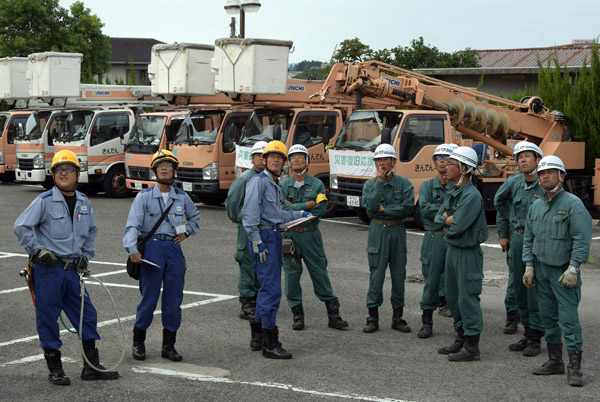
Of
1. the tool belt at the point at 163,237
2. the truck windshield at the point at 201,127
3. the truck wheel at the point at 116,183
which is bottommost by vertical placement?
the truck wheel at the point at 116,183

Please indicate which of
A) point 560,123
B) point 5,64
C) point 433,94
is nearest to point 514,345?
point 433,94

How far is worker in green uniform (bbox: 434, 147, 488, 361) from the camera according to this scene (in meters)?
7.97

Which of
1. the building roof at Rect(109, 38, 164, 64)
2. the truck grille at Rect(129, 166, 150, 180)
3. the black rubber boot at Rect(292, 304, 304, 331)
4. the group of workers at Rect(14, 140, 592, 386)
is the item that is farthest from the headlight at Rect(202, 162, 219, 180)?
the building roof at Rect(109, 38, 164, 64)

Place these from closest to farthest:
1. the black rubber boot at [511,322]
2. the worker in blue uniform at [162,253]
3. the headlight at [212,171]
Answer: the worker in blue uniform at [162,253] → the black rubber boot at [511,322] → the headlight at [212,171]

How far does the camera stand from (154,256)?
305 inches

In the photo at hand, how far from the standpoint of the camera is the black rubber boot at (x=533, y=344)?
809 centimetres

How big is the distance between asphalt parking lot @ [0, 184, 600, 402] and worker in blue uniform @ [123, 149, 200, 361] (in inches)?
11.4

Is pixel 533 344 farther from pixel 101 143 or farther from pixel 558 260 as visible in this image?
pixel 101 143

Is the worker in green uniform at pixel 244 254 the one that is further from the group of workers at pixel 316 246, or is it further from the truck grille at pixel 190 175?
the truck grille at pixel 190 175

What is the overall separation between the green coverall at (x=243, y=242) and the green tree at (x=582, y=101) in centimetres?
1252

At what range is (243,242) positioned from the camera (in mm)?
9539

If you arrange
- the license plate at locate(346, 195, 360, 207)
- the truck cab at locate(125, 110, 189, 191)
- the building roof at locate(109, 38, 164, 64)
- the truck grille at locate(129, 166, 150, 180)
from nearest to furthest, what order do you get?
the license plate at locate(346, 195, 360, 207), the truck cab at locate(125, 110, 189, 191), the truck grille at locate(129, 166, 150, 180), the building roof at locate(109, 38, 164, 64)

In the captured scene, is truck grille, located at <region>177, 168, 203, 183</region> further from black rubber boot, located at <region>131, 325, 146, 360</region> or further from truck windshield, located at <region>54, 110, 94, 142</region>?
black rubber boot, located at <region>131, 325, 146, 360</region>

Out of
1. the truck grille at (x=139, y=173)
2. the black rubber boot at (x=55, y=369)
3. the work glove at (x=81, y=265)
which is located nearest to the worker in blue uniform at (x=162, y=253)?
the work glove at (x=81, y=265)
